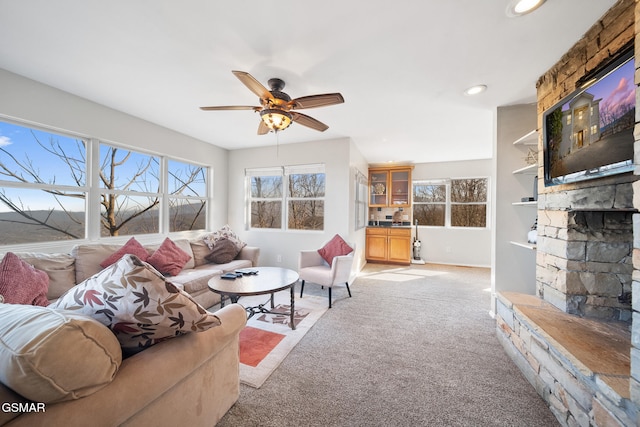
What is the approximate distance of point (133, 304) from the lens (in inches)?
35.9

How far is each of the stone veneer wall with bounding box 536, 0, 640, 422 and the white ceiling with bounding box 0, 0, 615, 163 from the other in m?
0.08

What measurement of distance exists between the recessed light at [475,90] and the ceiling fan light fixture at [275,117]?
6.01ft

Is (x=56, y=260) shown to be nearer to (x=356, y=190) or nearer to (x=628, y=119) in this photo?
(x=356, y=190)

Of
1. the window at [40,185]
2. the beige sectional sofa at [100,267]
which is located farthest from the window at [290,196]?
the window at [40,185]

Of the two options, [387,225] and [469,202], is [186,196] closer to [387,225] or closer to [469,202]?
[387,225]

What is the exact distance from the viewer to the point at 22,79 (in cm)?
224

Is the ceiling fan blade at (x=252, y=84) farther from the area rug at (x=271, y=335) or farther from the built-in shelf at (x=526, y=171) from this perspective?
the built-in shelf at (x=526, y=171)

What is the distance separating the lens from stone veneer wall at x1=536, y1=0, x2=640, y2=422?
3.13 feet

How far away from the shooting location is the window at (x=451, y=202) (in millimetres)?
5500

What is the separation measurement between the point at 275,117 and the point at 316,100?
15.8 inches

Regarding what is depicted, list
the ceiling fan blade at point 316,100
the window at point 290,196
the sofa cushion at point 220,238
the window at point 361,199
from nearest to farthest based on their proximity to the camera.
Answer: the ceiling fan blade at point 316,100
the sofa cushion at point 220,238
the window at point 290,196
the window at point 361,199

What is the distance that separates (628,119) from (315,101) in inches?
75.1

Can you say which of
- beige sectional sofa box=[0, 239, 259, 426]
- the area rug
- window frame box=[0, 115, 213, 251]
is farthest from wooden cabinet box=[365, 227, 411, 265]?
beige sectional sofa box=[0, 239, 259, 426]

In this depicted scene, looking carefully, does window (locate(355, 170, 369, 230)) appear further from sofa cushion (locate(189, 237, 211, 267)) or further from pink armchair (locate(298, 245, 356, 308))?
sofa cushion (locate(189, 237, 211, 267))
